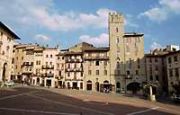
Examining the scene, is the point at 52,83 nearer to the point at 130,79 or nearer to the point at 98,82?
the point at 98,82

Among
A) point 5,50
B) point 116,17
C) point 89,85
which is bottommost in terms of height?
point 89,85

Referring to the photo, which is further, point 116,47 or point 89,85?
point 89,85

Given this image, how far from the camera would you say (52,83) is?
88.6 metres

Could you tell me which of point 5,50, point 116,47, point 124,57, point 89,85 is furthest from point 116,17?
point 5,50

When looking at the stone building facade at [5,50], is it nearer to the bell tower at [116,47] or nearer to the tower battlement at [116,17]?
the bell tower at [116,47]

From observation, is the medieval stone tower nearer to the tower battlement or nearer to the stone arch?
the tower battlement

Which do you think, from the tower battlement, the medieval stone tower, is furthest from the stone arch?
the tower battlement

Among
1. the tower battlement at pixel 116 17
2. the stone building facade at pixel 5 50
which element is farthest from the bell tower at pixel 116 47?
the stone building facade at pixel 5 50

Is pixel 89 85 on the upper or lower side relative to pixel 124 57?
lower

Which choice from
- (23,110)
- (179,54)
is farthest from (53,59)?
(23,110)

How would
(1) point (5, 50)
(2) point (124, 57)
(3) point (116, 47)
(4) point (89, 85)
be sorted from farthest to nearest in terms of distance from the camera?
(4) point (89, 85)
(3) point (116, 47)
(2) point (124, 57)
(1) point (5, 50)

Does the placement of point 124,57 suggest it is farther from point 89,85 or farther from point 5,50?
point 5,50

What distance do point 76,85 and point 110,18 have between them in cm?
2333

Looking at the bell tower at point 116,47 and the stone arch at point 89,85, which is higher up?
the bell tower at point 116,47
